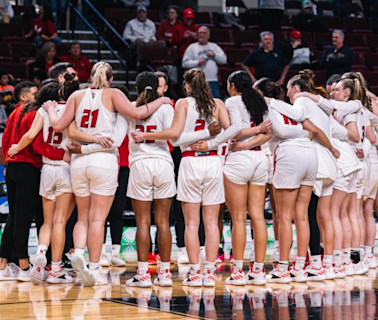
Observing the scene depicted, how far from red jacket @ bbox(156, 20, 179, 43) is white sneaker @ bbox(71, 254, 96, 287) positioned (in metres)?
9.08

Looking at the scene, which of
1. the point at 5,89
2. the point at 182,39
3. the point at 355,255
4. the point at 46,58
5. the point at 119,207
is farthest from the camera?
the point at 182,39

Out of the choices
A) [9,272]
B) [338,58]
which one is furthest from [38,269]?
[338,58]

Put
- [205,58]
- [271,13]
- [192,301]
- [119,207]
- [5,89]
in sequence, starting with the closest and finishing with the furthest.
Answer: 1. [192,301]
2. [119,207]
3. [5,89]
4. [205,58]
5. [271,13]

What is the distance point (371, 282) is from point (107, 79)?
111 inches

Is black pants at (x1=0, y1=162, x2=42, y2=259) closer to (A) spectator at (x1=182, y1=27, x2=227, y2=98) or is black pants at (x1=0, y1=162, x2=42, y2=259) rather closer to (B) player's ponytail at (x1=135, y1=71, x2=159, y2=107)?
(B) player's ponytail at (x1=135, y1=71, x2=159, y2=107)

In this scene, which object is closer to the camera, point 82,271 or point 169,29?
point 82,271

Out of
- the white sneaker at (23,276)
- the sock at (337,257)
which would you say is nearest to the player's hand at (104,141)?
the white sneaker at (23,276)

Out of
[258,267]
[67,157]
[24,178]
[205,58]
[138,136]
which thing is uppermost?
[205,58]

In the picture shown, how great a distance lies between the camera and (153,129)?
6.73 metres

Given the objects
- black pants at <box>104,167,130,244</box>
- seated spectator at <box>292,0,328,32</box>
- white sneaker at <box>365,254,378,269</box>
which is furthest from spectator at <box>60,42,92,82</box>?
white sneaker at <box>365,254,378,269</box>

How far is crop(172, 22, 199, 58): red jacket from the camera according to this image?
571 inches

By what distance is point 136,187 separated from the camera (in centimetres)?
668

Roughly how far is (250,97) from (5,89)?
641 centimetres

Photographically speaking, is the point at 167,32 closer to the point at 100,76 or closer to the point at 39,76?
the point at 39,76
